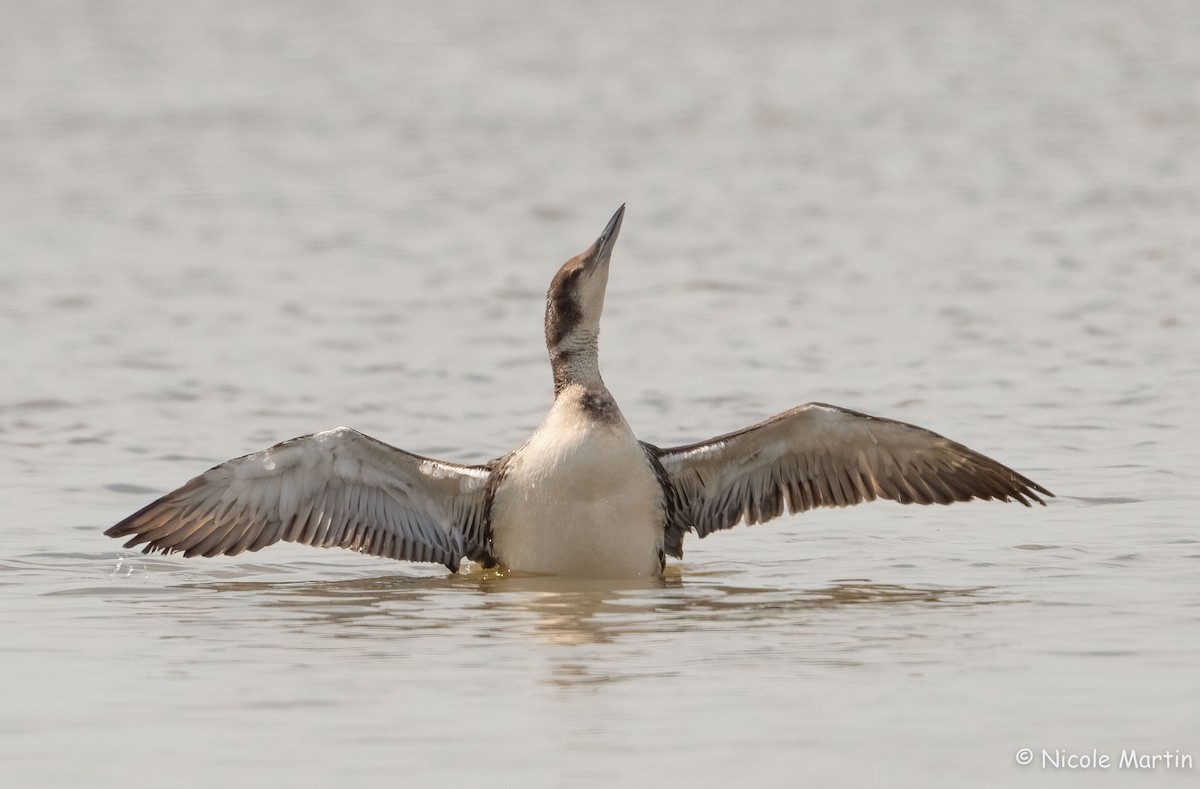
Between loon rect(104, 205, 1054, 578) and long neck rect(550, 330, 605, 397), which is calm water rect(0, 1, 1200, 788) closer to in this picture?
loon rect(104, 205, 1054, 578)

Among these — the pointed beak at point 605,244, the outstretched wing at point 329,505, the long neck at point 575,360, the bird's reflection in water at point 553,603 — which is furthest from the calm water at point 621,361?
the pointed beak at point 605,244

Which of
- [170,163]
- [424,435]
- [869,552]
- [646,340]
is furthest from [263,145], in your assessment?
[869,552]

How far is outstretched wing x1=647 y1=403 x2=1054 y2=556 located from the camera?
30.6 ft

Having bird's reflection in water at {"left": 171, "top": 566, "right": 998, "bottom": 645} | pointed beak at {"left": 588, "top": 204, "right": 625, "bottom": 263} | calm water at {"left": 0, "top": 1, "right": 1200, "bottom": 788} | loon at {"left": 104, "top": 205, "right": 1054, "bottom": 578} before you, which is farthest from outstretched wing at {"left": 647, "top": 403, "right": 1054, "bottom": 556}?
pointed beak at {"left": 588, "top": 204, "right": 625, "bottom": 263}

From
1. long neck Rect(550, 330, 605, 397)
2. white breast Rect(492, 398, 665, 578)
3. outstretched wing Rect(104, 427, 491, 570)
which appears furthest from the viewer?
long neck Rect(550, 330, 605, 397)

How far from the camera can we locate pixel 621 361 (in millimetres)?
15000

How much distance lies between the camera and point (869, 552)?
9.73 meters

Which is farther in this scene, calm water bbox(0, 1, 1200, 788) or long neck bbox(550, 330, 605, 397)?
long neck bbox(550, 330, 605, 397)

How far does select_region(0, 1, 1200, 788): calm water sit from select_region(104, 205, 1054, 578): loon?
0.23 m

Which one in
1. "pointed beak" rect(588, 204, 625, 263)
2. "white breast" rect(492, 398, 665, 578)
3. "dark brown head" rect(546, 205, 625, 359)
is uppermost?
"pointed beak" rect(588, 204, 625, 263)

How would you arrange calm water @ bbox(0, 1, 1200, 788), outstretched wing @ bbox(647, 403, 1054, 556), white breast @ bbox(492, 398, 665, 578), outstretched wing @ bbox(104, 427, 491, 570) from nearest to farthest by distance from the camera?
1. calm water @ bbox(0, 1, 1200, 788)
2. white breast @ bbox(492, 398, 665, 578)
3. outstretched wing @ bbox(104, 427, 491, 570)
4. outstretched wing @ bbox(647, 403, 1054, 556)

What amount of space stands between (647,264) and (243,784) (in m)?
13.6

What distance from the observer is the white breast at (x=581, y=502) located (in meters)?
8.89

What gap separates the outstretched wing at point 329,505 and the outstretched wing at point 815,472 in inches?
38.2
